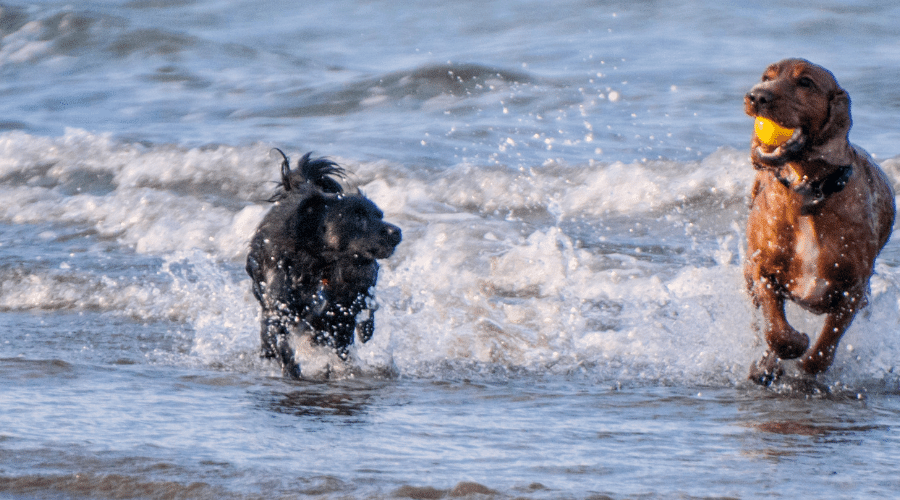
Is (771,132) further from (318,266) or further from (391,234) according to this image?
(318,266)

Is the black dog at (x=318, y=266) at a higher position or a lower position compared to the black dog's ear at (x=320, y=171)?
lower

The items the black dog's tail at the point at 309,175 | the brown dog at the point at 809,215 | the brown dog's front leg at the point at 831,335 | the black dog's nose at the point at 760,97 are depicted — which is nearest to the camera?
the black dog's nose at the point at 760,97

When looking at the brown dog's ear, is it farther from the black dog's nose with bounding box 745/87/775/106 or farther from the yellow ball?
the black dog's nose with bounding box 745/87/775/106

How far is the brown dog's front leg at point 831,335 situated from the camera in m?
4.21

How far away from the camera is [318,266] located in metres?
5.23

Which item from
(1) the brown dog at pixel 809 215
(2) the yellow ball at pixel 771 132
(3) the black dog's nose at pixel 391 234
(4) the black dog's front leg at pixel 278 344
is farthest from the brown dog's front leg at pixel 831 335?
(4) the black dog's front leg at pixel 278 344

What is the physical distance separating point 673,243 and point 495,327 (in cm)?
241

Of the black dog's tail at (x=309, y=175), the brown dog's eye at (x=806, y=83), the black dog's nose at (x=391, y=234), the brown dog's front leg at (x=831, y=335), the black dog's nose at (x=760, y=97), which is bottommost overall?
the brown dog's front leg at (x=831, y=335)

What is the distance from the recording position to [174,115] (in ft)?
44.4

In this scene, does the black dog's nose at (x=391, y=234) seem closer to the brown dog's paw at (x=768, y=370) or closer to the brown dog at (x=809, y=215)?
the brown dog at (x=809, y=215)

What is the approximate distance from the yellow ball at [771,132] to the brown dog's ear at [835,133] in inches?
5.0

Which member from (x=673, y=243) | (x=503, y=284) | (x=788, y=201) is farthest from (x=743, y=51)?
(x=788, y=201)

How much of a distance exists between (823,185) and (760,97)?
575 mm

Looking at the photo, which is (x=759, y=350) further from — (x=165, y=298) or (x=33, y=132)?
→ (x=33, y=132)
